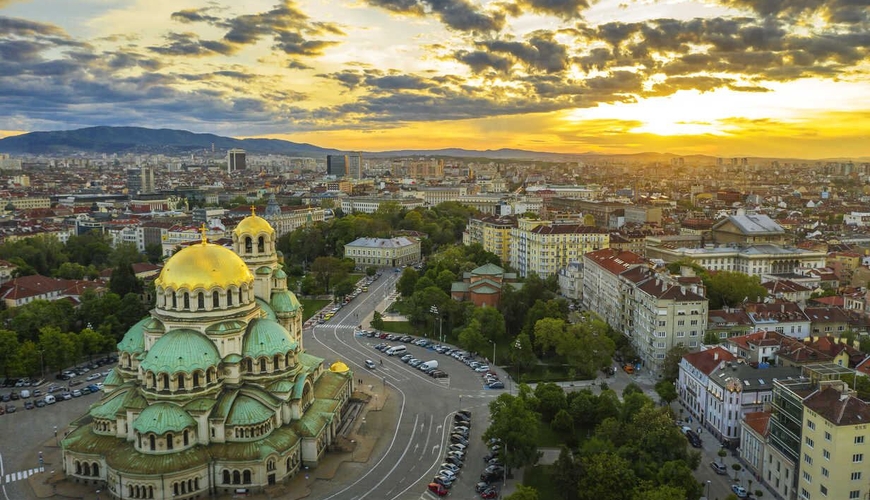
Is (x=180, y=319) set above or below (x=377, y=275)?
above

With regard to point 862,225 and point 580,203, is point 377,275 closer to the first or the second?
point 580,203

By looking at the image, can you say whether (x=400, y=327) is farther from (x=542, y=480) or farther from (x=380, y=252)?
(x=380, y=252)

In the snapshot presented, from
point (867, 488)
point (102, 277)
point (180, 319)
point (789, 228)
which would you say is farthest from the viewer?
point (789, 228)

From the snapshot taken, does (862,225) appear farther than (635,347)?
Yes

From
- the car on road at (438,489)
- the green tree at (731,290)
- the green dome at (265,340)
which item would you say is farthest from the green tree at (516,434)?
the green tree at (731,290)

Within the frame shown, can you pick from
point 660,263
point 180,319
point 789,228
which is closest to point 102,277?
point 180,319

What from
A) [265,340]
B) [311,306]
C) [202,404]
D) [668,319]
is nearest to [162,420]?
[202,404]
